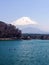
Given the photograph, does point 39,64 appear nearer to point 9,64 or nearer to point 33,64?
point 33,64

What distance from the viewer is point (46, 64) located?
41.1m

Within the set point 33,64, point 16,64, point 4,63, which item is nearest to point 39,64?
point 33,64

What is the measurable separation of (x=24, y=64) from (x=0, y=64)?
4580mm

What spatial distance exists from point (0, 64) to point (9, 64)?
1819mm

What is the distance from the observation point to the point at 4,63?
4247 cm

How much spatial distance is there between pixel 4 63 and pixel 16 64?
9.65 feet

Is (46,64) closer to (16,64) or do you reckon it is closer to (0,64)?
(16,64)

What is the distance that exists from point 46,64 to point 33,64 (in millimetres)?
2408

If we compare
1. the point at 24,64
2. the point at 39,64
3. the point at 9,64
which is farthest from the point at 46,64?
the point at 9,64

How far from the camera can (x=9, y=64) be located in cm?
4106

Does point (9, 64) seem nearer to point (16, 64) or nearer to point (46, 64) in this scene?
point (16, 64)

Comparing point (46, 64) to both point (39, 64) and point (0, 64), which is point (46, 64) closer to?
point (39, 64)

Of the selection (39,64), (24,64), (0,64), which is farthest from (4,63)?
(39,64)

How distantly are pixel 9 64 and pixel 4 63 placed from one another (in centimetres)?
176
